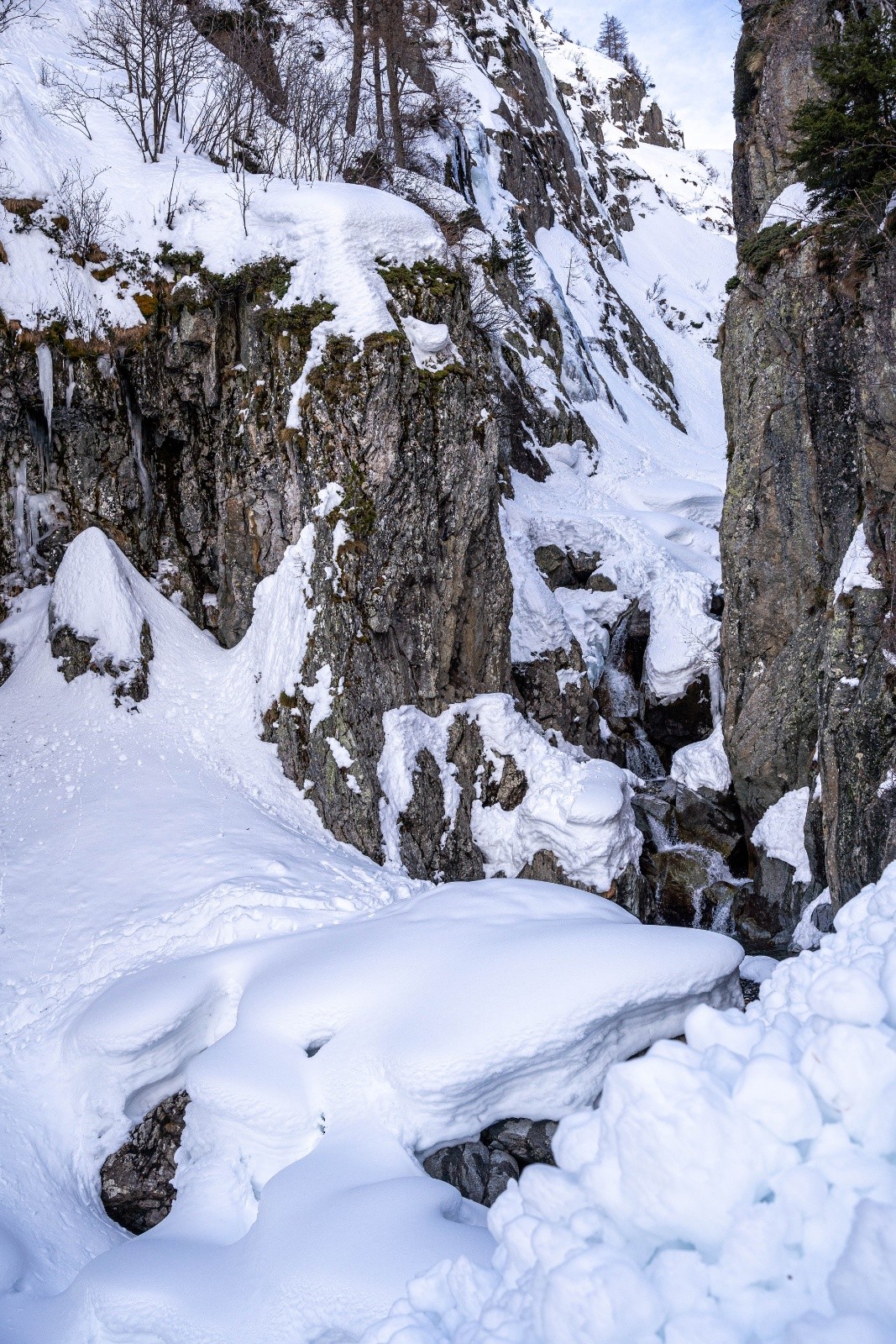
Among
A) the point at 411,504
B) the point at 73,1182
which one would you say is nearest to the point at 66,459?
the point at 411,504

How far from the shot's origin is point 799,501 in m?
13.6

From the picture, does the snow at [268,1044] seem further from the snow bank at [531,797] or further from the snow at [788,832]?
the snow at [788,832]

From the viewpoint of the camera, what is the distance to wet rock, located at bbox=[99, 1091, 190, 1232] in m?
6.10

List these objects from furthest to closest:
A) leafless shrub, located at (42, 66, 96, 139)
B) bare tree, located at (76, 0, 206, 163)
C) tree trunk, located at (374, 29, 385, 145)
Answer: tree trunk, located at (374, 29, 385, 145), bare tree, located at (76, 0, 206, 163), leafless shrub, located at (42, 66, 96, 139)

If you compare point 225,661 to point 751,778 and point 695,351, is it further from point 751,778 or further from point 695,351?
point 695,351

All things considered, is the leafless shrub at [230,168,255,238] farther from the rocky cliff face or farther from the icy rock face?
the icy rock face

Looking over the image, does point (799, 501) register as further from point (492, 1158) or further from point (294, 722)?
point (492, 1158)

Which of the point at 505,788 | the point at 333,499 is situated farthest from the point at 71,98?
the point at 505,788

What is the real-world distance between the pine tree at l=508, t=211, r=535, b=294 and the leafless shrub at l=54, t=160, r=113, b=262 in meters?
16.9

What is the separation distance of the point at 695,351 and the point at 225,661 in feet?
113

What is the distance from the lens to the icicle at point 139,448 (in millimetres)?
14016

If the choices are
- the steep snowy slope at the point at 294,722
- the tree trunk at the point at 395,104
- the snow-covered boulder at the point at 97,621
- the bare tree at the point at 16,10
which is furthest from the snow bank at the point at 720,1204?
the bare tree at the point at 16,10

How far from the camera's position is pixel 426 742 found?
12891mm

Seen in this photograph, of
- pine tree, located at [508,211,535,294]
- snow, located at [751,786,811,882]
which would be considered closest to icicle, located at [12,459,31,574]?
snow, located at [751,786,811,882]
